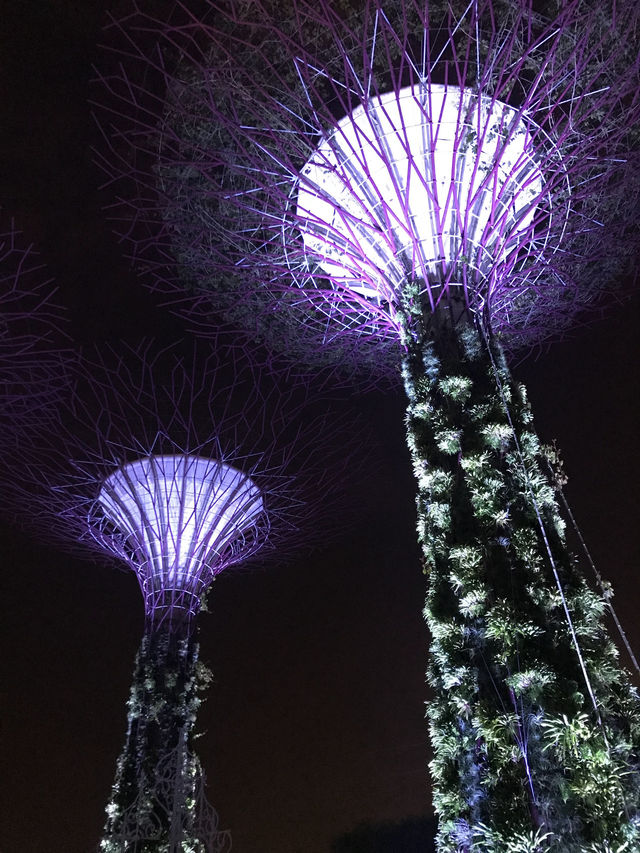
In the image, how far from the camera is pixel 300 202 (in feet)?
40.7

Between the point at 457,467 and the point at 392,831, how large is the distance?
22.1 metres

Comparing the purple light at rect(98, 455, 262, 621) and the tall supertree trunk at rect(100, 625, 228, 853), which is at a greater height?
the purple light at rect(98, 455, 262, 621)

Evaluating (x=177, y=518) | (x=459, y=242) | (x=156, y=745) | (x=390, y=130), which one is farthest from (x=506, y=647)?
(x=177, y=518)

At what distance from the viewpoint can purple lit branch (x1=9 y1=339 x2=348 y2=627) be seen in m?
17.3

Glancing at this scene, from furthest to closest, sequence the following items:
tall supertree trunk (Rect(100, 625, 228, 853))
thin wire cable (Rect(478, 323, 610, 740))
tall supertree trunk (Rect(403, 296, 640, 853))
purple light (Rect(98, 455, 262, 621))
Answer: purple light (Rect(98, 455, 262, 621)) < tall supertree trunk (Rect(100, 625, 228, 853)) < thin wire cable (Rect(478, 323, 610, 740)) < tall supertree trunk (Rect(403, 296, 640, 853))

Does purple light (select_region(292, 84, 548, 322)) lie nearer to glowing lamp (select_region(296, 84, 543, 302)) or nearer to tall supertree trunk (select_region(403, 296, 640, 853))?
glowing lamp (select_region(296, 84, 543, 302))

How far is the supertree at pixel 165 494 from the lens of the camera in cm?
1552

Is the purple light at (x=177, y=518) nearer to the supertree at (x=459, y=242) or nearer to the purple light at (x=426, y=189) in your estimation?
the supertree at (x=459, y=242)

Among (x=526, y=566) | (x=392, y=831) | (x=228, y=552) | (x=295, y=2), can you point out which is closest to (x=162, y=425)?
(x=228, y=552)

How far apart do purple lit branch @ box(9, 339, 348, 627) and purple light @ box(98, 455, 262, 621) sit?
27 mm

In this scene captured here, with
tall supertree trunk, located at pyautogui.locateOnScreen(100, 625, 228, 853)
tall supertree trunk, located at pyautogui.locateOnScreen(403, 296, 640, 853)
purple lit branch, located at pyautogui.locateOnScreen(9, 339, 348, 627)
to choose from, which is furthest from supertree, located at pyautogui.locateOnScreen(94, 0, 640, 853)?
tall supertree trunk, located at pyautogui.locateOnScreen(100, 625, 228, 853)

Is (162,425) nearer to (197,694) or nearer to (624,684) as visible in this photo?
(197,694)

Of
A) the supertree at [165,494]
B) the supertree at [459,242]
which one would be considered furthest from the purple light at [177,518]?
the supertree at [459,242]

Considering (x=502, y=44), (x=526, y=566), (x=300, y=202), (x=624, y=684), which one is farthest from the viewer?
(x=300, y=202)
